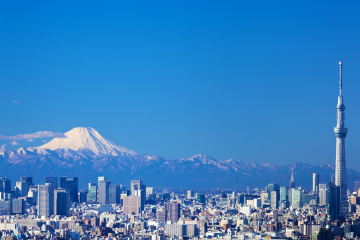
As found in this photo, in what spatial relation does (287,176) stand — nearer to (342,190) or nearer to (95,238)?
(342,190)

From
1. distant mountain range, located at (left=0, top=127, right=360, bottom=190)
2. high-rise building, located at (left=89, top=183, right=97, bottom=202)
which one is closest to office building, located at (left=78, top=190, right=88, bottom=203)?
high-rise building, located at (left=89, top=183, right=97, bottom=202)

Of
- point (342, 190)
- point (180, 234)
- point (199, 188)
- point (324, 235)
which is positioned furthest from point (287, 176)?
point (324, 235)

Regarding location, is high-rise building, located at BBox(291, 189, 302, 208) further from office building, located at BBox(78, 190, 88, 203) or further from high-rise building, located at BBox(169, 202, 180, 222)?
office building, located at BBox(78, 190, 88, 203)

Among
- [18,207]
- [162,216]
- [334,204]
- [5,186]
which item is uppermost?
[5,186]

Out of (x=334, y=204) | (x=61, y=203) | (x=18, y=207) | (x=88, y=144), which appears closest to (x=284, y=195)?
(x=334, y=204)

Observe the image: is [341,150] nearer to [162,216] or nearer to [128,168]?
[162,216]

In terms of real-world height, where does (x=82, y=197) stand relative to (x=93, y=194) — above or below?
below

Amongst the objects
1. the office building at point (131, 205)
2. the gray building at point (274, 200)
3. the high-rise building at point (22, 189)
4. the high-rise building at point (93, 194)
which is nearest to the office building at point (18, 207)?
the office building at point (131, 205)
